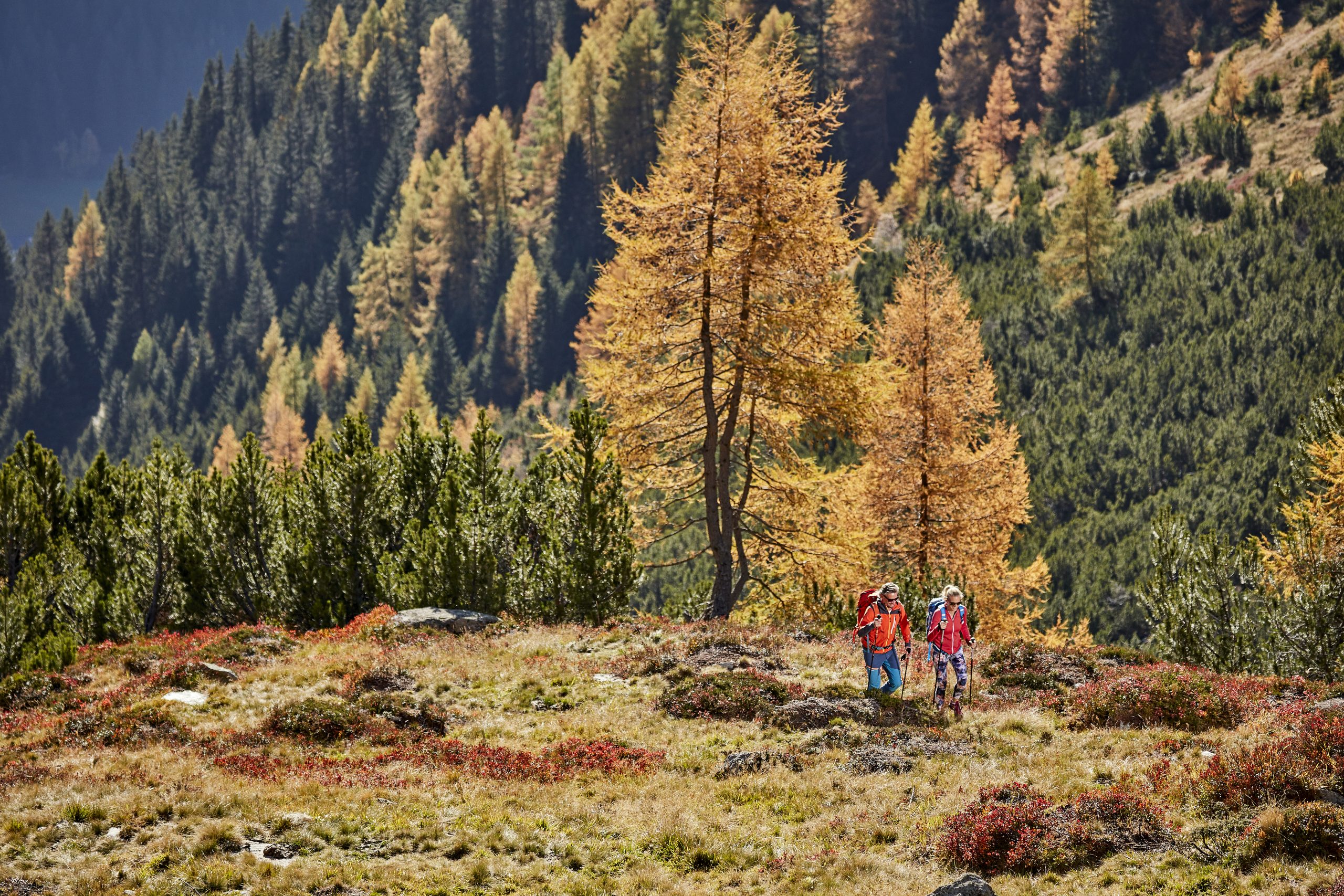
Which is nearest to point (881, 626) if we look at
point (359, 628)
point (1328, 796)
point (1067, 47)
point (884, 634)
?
point (884, 634)

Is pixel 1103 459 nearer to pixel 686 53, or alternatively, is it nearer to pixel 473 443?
pixel 473 443

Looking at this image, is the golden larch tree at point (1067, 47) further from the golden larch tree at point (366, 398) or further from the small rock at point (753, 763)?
the small rock at point (753, 763)

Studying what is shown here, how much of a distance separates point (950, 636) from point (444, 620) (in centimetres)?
1026

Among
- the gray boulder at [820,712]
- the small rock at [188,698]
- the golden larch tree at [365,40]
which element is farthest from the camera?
the golden larch tree at [365,40]

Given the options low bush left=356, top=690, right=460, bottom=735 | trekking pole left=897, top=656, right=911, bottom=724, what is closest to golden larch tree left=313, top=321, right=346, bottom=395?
low bush left=356, top=690, right=460, bottom=735

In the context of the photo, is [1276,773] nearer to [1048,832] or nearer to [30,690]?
[1048,832]

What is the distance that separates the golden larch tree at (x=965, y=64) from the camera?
11000 cm

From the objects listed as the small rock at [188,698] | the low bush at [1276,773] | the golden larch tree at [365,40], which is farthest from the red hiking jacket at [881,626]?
the golden larch tree at [365,40]

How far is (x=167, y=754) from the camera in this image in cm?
1305

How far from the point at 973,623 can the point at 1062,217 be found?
48727 millimetres

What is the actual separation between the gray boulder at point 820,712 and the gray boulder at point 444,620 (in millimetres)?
7546

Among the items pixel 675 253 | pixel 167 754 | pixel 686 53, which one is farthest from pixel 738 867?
pixel 686 53

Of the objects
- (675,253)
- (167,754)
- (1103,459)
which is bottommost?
(167,754)

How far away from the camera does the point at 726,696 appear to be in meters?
15.4
